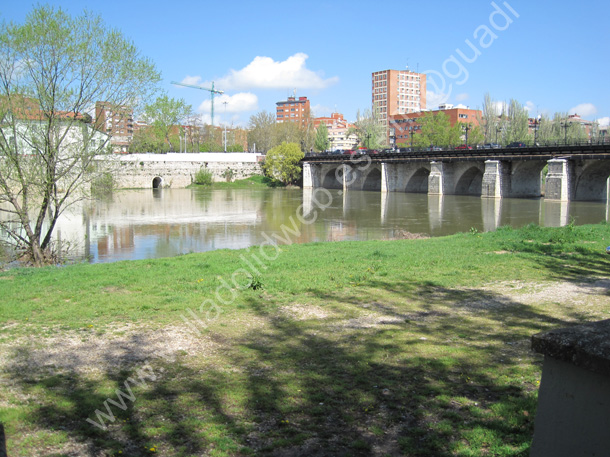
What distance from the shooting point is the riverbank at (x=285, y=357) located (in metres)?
4.18

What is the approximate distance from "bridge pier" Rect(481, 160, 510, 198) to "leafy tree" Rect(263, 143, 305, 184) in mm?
30768

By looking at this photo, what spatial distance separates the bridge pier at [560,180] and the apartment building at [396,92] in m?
74.5

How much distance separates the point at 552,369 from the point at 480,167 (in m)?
55.4

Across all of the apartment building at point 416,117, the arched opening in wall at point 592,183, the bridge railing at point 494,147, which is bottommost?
the arched opening in wall at point 592,183

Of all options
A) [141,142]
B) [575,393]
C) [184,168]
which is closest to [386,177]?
[184,168]

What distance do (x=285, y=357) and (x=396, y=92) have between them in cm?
12746

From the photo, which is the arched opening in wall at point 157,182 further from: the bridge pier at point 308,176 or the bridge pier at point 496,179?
the bridge pier at point 496,179

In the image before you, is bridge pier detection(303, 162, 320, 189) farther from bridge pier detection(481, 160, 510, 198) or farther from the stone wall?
bridge pier detection(481, 160, 510, 198)

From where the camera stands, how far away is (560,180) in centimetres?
4412

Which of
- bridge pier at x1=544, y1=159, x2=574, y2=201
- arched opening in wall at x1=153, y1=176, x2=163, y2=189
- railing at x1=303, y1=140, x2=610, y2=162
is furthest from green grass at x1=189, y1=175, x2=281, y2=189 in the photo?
bridge pier at x1=544, y1=159, x2=574, y2=201

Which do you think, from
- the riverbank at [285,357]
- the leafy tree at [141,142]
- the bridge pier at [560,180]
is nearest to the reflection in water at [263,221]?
the bridge pier at [560,180]

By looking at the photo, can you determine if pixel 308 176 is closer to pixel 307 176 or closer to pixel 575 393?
pixel 307 176

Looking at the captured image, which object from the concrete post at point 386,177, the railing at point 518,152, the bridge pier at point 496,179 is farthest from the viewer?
the concrete post at point 386,177

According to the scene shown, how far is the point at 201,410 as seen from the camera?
15.3 feet
